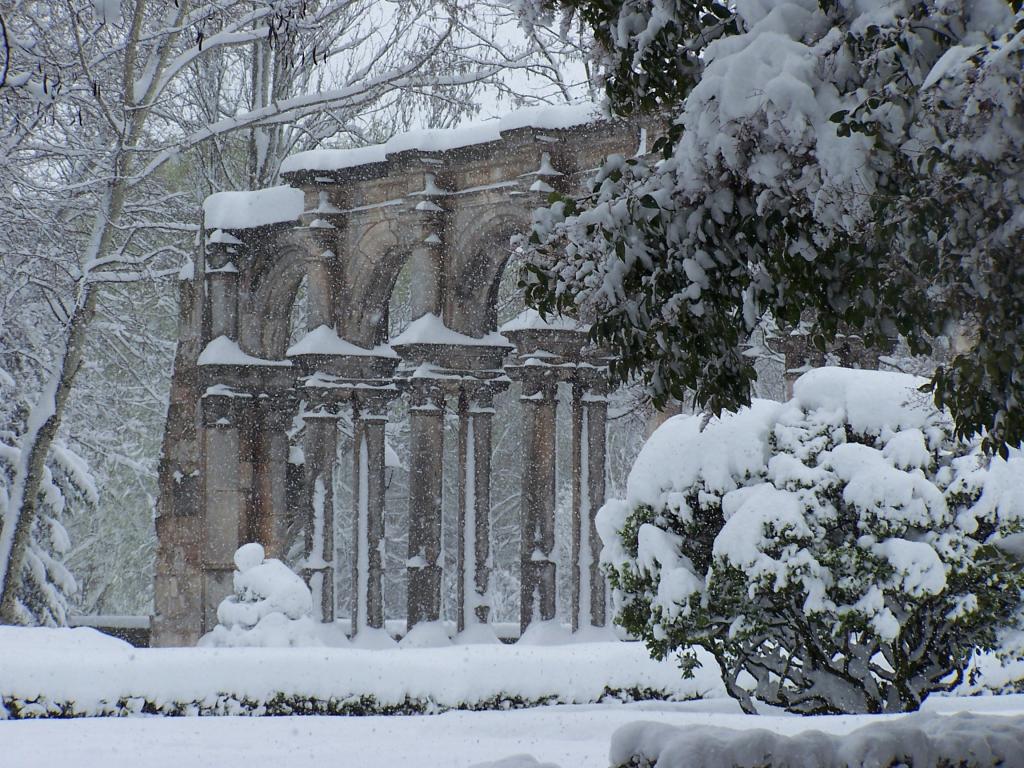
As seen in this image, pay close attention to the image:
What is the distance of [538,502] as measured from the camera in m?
14.0

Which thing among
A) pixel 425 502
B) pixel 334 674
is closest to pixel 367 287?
pixel 425 502

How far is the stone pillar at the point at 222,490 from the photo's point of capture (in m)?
16.8

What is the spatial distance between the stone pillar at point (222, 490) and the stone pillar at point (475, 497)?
3014 mm

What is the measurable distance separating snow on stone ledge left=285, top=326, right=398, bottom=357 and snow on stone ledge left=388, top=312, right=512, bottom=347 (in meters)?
0.97

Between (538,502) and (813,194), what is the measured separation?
33.0 feet

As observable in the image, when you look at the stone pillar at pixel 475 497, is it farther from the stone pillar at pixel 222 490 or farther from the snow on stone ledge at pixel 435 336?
the stone pillar at pixel 222 490

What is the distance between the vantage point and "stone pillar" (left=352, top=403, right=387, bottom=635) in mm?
15805

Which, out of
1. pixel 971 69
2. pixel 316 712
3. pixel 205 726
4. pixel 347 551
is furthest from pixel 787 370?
pixel 347 551

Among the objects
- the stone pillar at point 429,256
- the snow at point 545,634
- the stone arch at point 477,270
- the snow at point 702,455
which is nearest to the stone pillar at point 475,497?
the stone arch at point 477,270

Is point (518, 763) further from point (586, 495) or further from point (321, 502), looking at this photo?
point (321, 502)

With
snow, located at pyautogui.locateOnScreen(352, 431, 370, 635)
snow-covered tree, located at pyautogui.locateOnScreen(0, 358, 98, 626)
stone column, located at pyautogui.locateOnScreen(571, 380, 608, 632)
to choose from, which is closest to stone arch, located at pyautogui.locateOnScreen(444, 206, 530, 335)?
stone column, located at pyautogui.locateOnScreen(571, 380, 608, 632)

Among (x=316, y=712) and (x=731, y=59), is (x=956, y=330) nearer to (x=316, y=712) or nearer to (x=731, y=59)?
(x=731, y=59)

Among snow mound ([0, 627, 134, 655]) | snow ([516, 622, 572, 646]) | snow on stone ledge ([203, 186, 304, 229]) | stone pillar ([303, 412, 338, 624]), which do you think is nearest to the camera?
snow mound ([0, 627, 134, 655])

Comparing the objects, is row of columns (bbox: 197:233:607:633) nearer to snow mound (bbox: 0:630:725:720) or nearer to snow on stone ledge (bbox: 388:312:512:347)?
snow on stone ledge (bbox: 388:312:512:347)
